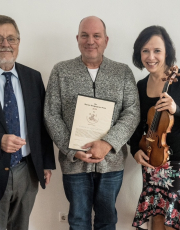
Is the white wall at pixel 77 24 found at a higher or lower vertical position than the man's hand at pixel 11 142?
higher

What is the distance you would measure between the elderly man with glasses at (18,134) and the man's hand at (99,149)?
341 mm

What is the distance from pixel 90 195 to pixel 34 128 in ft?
2.00

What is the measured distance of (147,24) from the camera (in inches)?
78.5

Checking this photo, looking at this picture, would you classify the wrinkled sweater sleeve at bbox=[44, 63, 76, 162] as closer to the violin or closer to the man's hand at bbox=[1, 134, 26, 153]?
the man's hand at bbox=[1, 134, 26, 153]

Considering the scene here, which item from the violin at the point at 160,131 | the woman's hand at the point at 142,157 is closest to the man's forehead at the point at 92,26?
the violin at the point at 160,131

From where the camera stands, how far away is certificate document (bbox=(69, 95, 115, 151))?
1583 mm

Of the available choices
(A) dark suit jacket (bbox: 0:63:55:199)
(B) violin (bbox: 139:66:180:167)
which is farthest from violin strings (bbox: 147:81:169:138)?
(A) dark suit jacket (bbox: 0:63:55:199)

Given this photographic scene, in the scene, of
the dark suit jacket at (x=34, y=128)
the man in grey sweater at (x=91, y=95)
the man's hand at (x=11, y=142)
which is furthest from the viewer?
the man in grey sweater at (x=91, y=95)

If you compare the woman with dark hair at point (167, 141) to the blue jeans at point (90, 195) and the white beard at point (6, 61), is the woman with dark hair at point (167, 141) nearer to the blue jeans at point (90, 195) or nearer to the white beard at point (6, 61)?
the blue jeans at point (90, 195)

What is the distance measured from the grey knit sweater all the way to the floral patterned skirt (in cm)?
25

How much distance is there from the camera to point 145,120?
175 centimetres

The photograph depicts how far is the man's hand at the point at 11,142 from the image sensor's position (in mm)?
1420

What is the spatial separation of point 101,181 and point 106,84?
64cm

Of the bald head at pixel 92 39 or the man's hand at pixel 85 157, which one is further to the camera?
the bald head at pixel 92 39
